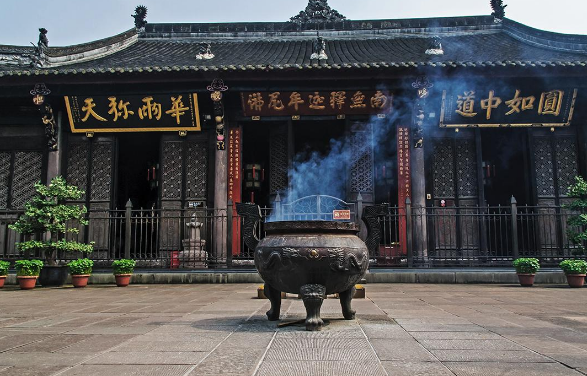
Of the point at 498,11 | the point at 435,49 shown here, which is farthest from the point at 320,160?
the point at 498,11

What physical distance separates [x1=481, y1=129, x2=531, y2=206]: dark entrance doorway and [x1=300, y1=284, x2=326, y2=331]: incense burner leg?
960 cm

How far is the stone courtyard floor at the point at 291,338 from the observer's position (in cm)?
276

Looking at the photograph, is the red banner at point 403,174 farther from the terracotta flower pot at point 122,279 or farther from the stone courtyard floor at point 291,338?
the terracotta flower pot at point 122,279

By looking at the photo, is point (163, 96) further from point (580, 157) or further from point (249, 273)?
point (580, 157)

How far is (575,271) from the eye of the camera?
8406 millimetres

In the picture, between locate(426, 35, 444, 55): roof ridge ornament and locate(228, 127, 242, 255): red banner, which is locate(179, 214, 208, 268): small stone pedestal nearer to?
locate(228, 127, 242, 255): red banner

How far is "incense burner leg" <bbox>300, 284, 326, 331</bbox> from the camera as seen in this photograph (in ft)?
12.7

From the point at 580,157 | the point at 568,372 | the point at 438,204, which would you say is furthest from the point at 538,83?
the point at 568,372

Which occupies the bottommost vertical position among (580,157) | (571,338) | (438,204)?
(571,338)

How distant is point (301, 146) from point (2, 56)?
8328 millimetres

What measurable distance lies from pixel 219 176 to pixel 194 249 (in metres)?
1.82

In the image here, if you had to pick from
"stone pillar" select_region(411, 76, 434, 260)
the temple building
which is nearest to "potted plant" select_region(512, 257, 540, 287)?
the temple building

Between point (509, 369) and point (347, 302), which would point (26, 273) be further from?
point (509, 369)

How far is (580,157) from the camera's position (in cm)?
1141
